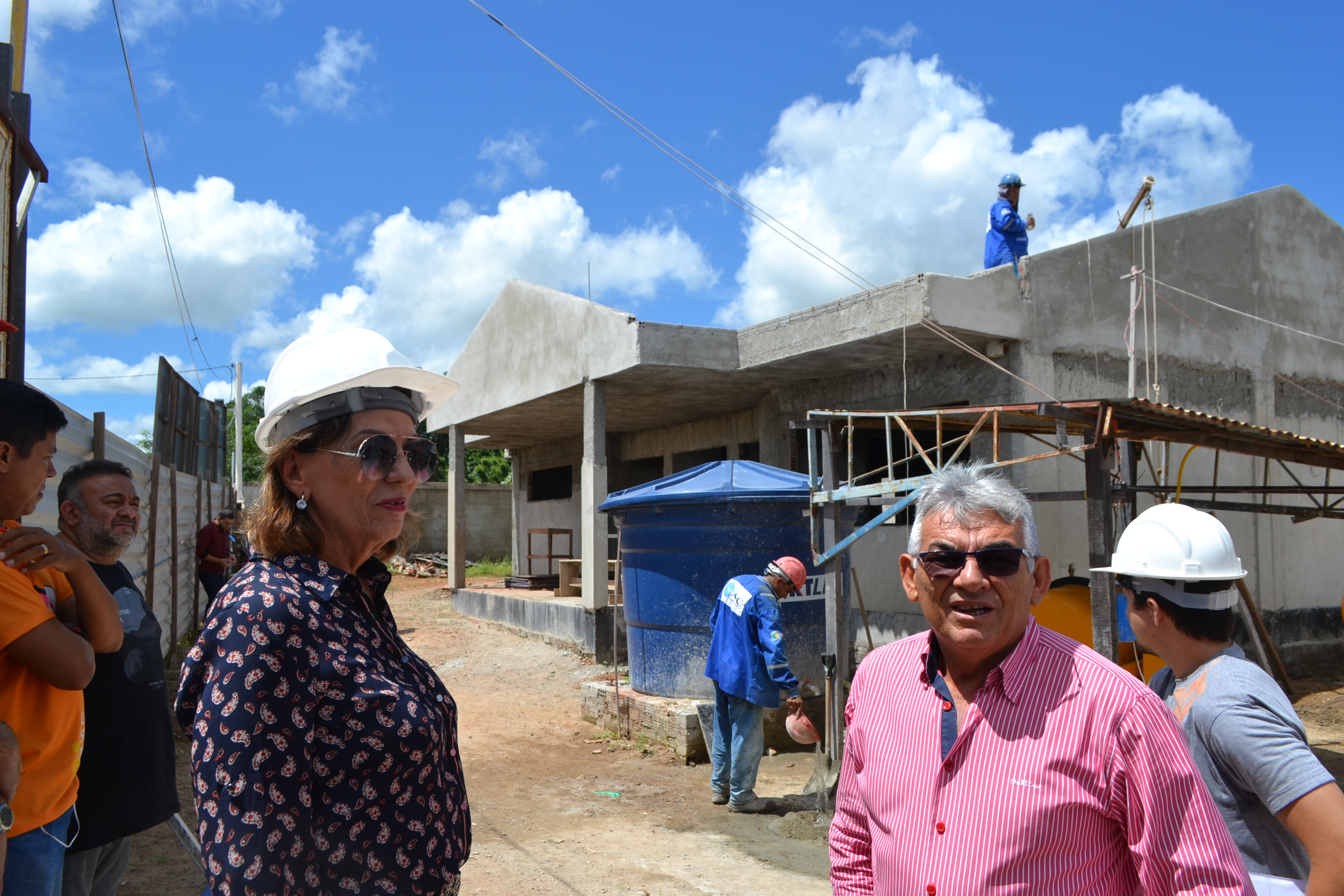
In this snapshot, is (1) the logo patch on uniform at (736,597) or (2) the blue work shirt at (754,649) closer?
(2) the blue work shirt at (754,649)

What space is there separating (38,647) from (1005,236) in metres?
9.27

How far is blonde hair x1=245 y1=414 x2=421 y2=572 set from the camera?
66.0 inches

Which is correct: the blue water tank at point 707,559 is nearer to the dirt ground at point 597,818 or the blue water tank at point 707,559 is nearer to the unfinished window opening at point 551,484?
the dirt ground at point 597,818

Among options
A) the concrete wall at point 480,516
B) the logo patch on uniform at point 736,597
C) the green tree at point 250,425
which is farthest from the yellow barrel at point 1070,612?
the green tree at point 250,425

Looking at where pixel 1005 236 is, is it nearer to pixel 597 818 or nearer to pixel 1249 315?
pixel 1249 315

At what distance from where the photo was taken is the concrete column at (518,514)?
67.4ft

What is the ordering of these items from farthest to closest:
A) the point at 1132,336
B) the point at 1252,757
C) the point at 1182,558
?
the point at 1132,336, the point at 1182,558, the point at 1252,757

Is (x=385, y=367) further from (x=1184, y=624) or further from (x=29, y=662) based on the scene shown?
(x=1184, y=624)

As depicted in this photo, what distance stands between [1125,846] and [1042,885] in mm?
172

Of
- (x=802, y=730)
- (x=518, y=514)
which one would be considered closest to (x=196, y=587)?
(x=518, y=514)

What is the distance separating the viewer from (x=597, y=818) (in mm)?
6812

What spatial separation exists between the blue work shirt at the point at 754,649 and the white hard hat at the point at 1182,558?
412cm

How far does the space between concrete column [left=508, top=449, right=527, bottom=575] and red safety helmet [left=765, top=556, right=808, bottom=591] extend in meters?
14.2

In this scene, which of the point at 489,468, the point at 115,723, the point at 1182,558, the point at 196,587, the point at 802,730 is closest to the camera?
the point at 1182,558
